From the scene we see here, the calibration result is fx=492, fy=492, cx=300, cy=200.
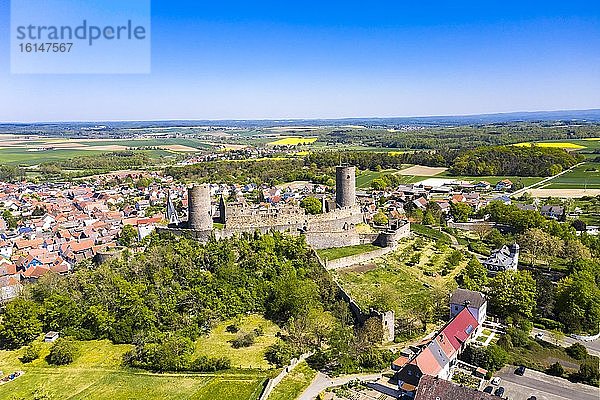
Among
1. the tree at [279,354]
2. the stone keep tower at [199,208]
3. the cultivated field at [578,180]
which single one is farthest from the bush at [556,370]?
the cultivated field at [578,180]

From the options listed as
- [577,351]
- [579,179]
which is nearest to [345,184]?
[577,351]

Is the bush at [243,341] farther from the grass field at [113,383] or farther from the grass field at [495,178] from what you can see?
the grass field at [495,178]

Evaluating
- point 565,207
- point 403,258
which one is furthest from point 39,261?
point 565,207

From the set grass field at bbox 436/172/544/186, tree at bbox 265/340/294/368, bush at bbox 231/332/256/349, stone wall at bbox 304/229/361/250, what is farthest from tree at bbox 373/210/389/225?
grass field at bbox 436/172/544/186

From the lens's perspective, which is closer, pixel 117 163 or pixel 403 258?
pixel 403 258

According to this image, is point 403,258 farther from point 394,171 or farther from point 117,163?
point 117,163
